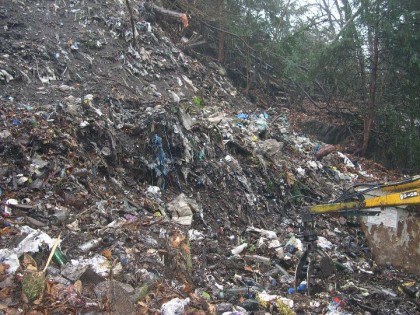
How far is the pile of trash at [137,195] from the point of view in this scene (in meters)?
3.05

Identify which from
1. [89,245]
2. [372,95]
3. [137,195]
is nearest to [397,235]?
[137,195]

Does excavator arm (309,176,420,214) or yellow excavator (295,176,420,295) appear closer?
excavator arm (309,176,420,214)

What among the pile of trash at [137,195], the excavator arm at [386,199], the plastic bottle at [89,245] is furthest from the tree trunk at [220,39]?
the plastic bottle at [89,245]

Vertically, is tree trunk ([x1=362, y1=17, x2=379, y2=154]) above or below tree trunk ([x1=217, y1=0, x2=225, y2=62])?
below

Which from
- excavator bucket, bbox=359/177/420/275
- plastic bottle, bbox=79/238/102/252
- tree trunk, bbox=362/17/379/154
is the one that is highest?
tree trunk, bbox=362/17/379/154

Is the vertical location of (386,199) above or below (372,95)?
below

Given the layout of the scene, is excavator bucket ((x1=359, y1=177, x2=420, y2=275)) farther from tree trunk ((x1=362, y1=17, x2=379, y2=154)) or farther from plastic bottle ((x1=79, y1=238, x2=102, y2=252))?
tree trunk ((x1=362, y1=17, x2=379, y2=154))

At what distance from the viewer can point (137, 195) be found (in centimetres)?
484

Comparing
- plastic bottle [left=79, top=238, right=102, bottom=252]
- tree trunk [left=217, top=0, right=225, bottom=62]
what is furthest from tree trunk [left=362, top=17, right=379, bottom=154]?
plastic bottle [left=79, top=238, right=102, bottom=252]

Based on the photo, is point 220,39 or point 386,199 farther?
point 220,39

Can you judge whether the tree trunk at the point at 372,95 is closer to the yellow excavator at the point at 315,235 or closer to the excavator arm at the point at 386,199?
the excavator arm at the point at 386,199

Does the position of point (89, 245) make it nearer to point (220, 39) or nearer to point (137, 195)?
point (137, 195)

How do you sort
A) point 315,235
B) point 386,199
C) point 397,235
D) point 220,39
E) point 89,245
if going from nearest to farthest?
point 89,245 < point 386,199 < point 315,235 < point 397,235 < point 220,39

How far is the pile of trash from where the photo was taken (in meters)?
3.05
